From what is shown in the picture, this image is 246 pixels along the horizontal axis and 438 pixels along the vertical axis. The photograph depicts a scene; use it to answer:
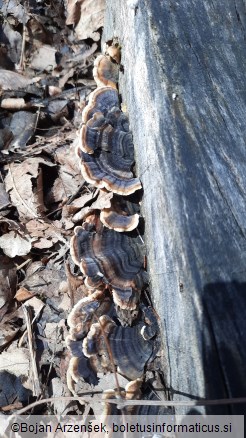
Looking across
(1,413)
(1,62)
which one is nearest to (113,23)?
(1,62)

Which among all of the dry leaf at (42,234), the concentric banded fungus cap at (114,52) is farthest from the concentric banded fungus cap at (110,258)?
the concentric banded fungus cap at (114,52)

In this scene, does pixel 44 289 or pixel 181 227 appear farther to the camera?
pixel 44 289

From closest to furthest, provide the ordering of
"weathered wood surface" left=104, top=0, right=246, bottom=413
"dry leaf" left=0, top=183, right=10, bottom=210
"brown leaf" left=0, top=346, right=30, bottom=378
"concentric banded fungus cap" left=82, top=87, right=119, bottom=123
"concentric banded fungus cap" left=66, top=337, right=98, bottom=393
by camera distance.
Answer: "weathered wood surface" left=104, top=0, right=246, bottom=413 → "concentric banded fungus cap" left=66, top=337, right=98, bottom=393 → "concentric banded fungus cap" left=82, top=87, right=119, bottom=123 → "brown leaf" left=0, top=346, right=30, bottom=378 → "dry leaf" left=0, top=183, right=10, bottom=210

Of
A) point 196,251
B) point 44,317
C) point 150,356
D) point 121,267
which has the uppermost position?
point 196,251

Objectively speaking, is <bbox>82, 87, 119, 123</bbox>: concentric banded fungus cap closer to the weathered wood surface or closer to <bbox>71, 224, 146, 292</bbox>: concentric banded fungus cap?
the weathered wood surface

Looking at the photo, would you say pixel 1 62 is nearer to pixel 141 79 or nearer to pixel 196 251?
pixel 141 79

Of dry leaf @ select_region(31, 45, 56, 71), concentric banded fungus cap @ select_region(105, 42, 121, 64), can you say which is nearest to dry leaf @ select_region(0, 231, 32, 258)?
concentric banded fungus cap @ select_region(105, 42, 121, 64)
